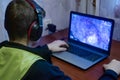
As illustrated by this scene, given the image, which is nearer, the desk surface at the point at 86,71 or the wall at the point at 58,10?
the desk surface at the point at 86,71

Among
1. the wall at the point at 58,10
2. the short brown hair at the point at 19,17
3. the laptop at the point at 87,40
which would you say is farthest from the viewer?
the wall at the point at 58,10

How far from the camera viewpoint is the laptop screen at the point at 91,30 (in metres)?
1.34

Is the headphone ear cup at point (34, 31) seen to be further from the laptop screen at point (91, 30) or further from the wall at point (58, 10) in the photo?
the wall at point (58, 10)

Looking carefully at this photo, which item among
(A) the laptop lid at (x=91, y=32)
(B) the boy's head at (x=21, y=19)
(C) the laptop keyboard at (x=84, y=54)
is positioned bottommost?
(C) the laptop keyboard at (x=84, y=54)

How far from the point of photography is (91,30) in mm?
1435

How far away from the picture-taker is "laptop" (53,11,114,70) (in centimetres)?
131

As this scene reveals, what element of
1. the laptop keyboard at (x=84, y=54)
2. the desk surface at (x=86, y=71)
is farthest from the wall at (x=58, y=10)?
the desk surface at (x=86, y=71)

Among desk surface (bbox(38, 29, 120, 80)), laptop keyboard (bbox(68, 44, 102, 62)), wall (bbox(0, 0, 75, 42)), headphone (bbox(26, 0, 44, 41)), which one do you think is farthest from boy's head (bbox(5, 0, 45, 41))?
wall (bbox(0, 0, 75, 42))

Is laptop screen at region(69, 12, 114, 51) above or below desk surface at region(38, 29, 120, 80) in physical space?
above

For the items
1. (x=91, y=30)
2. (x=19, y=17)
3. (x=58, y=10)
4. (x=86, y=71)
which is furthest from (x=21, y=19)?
(x=58, y=10)

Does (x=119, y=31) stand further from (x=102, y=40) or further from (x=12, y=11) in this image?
(x=12, y=11)

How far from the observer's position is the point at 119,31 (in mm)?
1684

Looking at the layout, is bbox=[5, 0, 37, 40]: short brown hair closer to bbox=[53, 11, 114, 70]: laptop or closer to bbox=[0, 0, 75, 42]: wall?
bbox=[53, 11, 114, 70]: laptop

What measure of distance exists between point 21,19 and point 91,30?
69 centimetres
